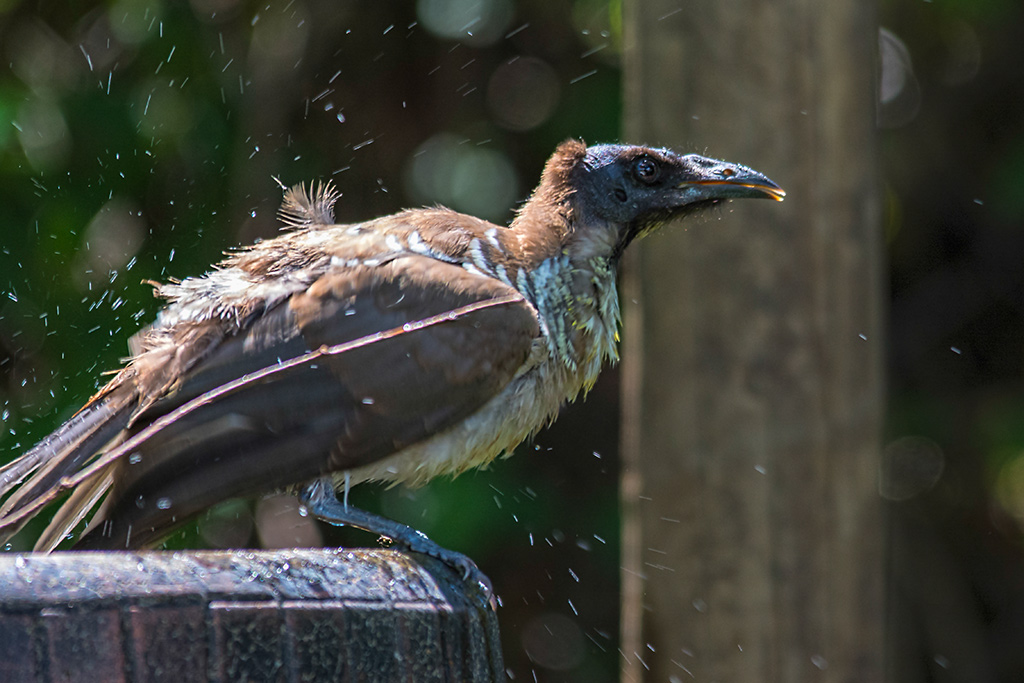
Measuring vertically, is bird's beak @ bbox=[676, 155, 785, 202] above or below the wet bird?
above

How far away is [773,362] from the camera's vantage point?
2.66 m

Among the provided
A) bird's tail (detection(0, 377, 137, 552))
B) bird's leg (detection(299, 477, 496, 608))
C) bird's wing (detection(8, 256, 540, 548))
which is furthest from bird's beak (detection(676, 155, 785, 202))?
bird's tail (detection(0, 377, 137, 552))

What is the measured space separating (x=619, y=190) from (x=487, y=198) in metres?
1.44

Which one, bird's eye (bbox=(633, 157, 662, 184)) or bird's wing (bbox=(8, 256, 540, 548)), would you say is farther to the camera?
bird's eye (bbox=(633, 157, 662, 184))

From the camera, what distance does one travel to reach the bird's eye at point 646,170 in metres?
2.88

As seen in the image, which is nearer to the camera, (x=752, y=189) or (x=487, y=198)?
(x=752, y=189)

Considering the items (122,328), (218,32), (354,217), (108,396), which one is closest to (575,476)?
(354,217)

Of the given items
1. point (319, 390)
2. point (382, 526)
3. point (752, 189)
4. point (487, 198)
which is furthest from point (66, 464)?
point (487, 198)

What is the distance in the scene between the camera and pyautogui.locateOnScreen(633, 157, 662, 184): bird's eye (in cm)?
288

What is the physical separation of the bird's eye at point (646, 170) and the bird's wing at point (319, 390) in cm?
59

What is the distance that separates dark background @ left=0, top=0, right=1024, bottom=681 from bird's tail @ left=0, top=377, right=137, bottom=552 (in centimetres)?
110

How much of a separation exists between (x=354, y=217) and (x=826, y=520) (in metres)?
2.74

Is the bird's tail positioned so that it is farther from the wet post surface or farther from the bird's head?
the bird's head

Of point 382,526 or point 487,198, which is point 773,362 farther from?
point 487,198
